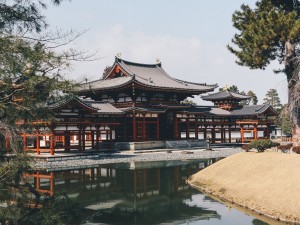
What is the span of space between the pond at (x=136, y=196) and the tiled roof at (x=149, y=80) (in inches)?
781

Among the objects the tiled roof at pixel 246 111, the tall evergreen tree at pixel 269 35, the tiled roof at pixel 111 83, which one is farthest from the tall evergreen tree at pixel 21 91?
the tiled roof at pixel 246 111

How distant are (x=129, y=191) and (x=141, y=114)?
26.2 metres

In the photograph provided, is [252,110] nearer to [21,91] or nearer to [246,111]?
[246,111]

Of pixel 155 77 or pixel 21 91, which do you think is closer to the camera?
pixel 21 91

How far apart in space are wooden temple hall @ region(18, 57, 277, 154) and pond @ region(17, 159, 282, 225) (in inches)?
450

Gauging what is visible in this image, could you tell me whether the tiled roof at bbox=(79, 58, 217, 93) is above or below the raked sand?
above

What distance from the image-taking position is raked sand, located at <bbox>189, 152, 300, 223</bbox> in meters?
15.0

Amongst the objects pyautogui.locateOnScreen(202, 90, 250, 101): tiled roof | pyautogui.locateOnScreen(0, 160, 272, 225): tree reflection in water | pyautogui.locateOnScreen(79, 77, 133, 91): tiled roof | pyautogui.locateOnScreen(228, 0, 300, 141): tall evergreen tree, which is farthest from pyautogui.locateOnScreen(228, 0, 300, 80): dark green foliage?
pyautogui.locateOnScreen(202, 90, 250, 101): tiled roof

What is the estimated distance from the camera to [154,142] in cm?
4553

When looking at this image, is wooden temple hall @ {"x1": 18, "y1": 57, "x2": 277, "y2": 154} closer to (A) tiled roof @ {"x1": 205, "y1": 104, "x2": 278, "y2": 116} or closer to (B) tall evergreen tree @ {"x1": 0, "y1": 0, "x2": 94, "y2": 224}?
(A) tiled roof @ {"x1": 205, "y1": 104, "x2": 278, "y2": 116}

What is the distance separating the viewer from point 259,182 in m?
18.0

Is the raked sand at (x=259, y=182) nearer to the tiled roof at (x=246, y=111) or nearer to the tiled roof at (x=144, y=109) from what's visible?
the tiled roof at (x=144, y=109)

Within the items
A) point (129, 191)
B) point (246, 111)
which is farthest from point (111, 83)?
point (129, 191)

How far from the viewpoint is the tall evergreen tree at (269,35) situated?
2933 cm
